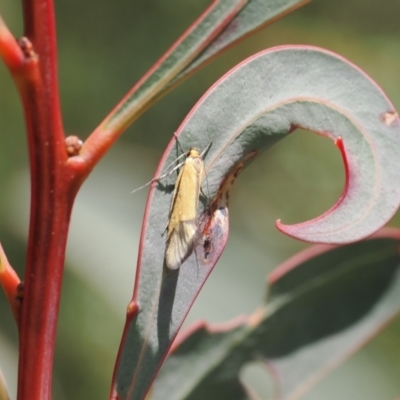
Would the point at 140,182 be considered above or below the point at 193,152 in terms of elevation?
above

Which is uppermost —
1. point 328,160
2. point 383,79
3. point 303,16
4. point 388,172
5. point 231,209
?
point 303,16

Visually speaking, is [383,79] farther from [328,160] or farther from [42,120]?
[42,120]

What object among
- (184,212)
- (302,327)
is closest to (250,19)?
(184,212)

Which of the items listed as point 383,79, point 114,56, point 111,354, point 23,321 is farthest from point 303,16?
point 23,321

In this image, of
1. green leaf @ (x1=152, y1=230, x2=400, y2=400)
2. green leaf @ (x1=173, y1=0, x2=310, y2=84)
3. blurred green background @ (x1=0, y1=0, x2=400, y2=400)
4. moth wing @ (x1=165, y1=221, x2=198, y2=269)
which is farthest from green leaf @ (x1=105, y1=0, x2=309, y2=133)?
blurred green background @ (x1=0, y1=0, x2=400, y2=400)

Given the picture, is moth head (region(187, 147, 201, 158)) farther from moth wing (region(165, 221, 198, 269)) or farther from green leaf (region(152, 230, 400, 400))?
green leaf (region(152, 230, 400, 400))

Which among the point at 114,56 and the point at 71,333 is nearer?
the point at 71,333

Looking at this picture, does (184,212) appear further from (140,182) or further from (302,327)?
(140,182)
